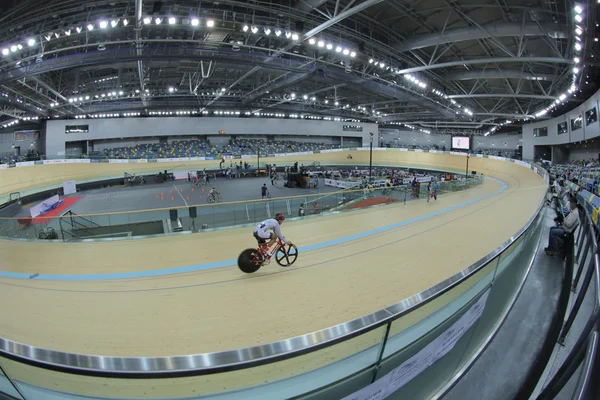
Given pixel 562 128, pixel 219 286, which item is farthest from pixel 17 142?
pixel 562 128

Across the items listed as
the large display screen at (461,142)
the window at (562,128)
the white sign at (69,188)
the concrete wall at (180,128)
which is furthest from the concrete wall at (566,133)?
the white sign at (69,188)

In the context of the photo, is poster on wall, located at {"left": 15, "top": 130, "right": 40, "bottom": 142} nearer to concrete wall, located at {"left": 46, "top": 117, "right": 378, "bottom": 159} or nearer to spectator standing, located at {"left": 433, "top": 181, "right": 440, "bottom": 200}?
concrete wall, located at {"left": 46, "top": 117, "right": 378, "bottom": 159}

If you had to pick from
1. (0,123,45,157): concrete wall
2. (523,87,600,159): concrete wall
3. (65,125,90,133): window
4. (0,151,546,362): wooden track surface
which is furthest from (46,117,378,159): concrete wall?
(0,151,546,362): wooden track surface

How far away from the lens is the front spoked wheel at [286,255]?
473 centimetres

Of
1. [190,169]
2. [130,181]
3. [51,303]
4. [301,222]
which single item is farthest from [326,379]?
[190,169]

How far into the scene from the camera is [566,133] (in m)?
28.8

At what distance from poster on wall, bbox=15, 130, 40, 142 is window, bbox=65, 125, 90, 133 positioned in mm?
4020

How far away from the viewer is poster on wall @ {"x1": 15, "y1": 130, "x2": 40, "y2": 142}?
31856mm

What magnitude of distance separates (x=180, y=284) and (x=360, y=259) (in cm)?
325

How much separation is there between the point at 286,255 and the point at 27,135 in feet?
145

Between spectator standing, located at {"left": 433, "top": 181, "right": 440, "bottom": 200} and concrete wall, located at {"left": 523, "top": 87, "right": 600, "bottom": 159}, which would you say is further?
concrete wall, located at {"left": 523, "top": 87, "right": 600, "bottom": 159}

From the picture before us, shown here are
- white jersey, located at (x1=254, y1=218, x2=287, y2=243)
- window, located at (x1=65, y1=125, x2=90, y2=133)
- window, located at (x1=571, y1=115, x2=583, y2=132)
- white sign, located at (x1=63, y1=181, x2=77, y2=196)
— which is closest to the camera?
white jersey, located at (x1=254, y1=218, x2=287, y2=243)

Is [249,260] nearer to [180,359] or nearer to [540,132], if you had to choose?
[180,359]

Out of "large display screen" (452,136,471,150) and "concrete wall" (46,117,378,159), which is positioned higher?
"concrete wall" (46,117,378,159)
